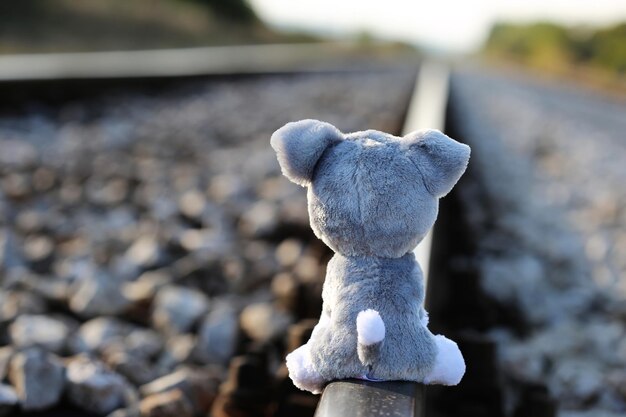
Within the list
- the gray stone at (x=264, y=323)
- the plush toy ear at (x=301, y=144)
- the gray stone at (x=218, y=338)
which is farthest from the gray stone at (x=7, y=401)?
the plush toy ear at (x=301, y=144)

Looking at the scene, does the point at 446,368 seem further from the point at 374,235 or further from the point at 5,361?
the point at 5,361

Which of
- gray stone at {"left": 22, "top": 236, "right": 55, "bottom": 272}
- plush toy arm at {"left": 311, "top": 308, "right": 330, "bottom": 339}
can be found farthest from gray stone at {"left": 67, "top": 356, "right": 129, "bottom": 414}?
gray stone at {"left": 22, "top": 236, "right": 55, "bottom": 272}

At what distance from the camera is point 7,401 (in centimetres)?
138

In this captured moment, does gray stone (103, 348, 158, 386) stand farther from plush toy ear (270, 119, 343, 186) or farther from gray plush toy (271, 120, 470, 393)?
plush toy ear (270, 119, 343, 186)

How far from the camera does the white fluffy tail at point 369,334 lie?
2.88 feet

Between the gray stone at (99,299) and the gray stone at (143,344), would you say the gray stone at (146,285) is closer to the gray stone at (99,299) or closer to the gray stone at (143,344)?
the gray stone at (99,299)

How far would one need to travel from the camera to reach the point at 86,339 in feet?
5.66

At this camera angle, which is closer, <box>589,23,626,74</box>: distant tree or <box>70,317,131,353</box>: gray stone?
<box>70,317,131,353</box>: gray stone

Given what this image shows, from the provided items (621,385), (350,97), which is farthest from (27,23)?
(621,385)

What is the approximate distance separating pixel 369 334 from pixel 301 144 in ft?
0.86

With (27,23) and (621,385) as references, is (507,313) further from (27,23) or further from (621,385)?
(27,23)

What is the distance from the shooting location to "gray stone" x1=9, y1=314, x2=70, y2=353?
168cm

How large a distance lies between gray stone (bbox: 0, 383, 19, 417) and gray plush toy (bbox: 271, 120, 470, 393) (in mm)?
686

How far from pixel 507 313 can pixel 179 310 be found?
39.7 inches
